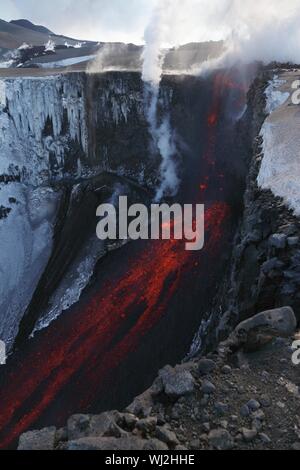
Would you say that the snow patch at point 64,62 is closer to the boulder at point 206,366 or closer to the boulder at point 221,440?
the boulder at point 206,366

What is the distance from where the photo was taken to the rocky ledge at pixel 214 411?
8938 mm

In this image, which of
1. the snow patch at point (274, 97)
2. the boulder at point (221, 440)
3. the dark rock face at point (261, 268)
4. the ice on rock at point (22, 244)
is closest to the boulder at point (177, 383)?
the boulder at point (221, 440)

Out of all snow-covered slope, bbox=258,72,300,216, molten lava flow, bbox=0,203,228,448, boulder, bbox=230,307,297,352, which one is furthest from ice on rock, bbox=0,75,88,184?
boulder, bbox=230,307,297,352

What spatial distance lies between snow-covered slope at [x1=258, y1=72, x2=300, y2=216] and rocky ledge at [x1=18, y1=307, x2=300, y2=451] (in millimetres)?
7237

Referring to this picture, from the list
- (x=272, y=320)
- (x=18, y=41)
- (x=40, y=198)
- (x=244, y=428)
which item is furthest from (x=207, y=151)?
(x=18, y=41)

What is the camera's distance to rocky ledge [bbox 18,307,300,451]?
8.94 meters

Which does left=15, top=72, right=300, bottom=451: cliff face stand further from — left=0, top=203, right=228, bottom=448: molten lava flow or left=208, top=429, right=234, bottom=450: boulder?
left=0, top=203, right=228, bottom=448: molten lava flow

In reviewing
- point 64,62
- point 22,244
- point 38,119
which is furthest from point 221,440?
point 64,62

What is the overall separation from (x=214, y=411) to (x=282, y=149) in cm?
1527

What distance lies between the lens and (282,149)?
21.4 metres

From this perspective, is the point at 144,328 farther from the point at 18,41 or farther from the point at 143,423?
the point at 18,41

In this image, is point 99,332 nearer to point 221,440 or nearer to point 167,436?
point 167,436

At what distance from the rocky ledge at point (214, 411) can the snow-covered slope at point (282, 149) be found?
7.24 m
